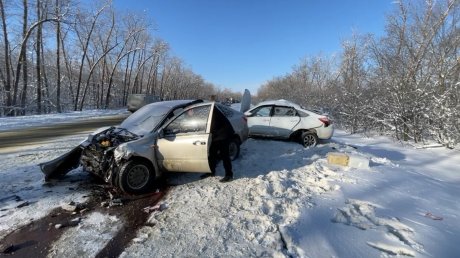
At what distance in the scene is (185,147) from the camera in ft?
18.9

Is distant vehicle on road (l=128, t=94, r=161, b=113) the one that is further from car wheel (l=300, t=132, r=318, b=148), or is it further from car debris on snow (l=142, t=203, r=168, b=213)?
car debris on snow (l=142, t=203, r=168, b=213)

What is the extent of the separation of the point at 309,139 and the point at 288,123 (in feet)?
2.82

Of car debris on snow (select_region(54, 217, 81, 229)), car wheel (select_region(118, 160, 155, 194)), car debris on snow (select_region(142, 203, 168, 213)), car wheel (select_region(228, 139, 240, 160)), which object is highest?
car wheel (select_region(228, 139, 240, 160))

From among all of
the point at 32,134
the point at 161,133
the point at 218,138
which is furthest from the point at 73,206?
the point at 32,134

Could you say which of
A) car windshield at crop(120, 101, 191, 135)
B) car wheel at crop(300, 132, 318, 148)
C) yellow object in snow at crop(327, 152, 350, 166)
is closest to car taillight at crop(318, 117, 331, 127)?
car wheel at crop(300, 132, 318, 148)

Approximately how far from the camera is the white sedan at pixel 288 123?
9.97 metres

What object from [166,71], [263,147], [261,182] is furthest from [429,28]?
[166,71]

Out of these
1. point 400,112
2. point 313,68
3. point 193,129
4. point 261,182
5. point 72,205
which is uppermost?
point 313,68

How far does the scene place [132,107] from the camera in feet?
92.2

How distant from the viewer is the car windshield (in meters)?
6.08

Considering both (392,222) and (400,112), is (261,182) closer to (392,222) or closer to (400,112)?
(392,222)

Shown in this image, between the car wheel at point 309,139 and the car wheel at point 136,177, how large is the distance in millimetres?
5737

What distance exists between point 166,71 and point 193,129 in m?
70.1

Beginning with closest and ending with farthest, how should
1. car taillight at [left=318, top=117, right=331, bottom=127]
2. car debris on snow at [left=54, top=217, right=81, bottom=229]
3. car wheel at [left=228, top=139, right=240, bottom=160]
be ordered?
car debris on snow at [left=54, top=217, right=81, bottom=229]
car wheel at [left=228, top=139, right=240, bottom=160]
car taillight at [left=318, top=117, right=331, bottom=127]
